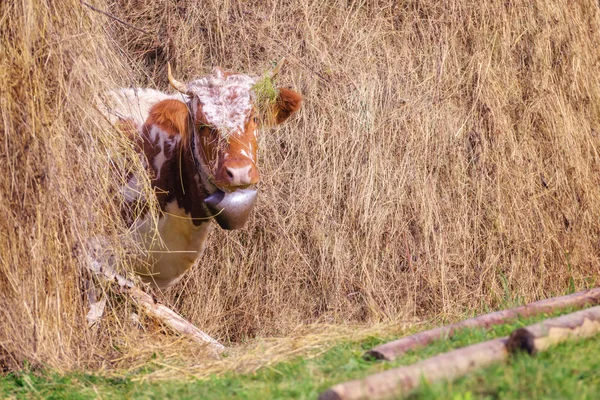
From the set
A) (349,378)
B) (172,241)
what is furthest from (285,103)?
(349,378)

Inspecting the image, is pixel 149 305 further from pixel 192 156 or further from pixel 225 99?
pixel 225 99

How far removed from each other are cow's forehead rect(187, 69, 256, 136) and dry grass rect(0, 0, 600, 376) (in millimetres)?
1095

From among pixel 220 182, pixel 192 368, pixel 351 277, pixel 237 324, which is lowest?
pixel 237 324

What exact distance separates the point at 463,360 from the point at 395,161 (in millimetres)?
3714

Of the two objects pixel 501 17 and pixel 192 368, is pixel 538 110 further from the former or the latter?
pixel 192 368

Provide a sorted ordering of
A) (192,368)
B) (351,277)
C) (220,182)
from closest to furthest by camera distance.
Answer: (192,368), (220,182), (351,277)

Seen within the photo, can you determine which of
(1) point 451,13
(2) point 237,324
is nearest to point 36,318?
(2) point 237,324

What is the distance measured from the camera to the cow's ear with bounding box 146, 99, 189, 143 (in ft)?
20.4

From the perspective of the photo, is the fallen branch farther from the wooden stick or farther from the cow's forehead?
the cow's forehead

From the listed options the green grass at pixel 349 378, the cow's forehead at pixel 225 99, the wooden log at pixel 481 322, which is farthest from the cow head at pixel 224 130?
the wooden log at pixel 481 322

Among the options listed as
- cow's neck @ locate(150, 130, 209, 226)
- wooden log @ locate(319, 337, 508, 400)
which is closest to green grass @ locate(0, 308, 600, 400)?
wooden log @ locate(319, 337, 508, 400)

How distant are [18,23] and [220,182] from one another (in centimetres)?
158

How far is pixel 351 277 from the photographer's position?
6.83m

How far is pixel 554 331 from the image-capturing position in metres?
3.89
